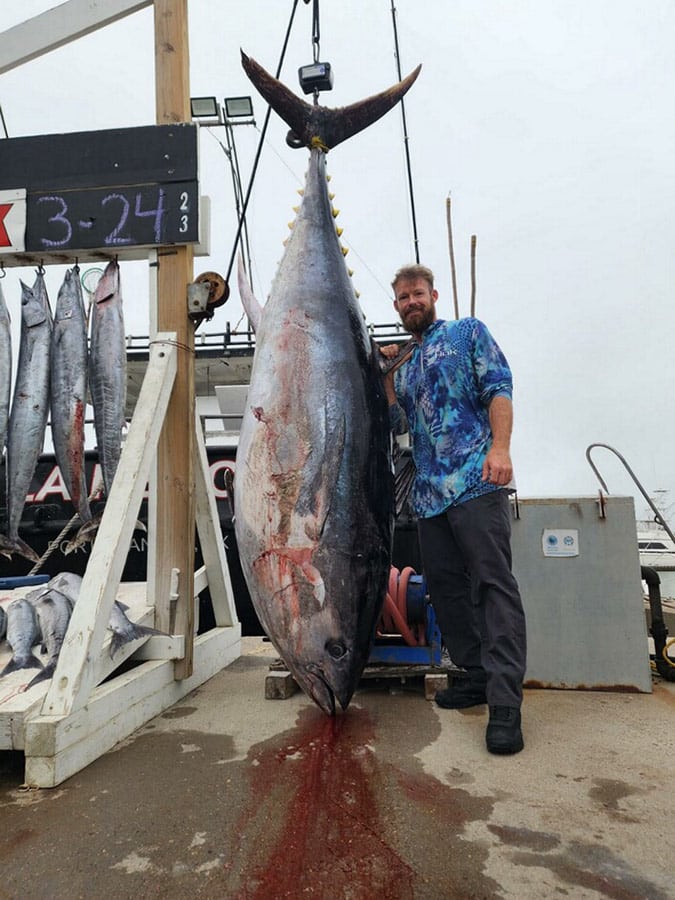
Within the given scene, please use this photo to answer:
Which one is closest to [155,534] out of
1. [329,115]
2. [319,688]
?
[319,688]

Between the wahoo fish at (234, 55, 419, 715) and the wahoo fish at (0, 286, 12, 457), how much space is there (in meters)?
1.13

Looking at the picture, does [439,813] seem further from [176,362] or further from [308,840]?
[176,362]

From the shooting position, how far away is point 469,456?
2420 millimetres

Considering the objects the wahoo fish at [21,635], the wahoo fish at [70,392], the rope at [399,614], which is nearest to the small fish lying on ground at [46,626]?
the wahoo fish at [21,635]

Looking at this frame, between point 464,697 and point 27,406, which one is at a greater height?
point 27,406

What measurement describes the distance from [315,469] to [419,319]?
108 centimetres

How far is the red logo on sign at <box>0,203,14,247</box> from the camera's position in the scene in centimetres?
276

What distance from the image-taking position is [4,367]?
2.62 m

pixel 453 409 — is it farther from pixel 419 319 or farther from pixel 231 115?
pixel 231 115

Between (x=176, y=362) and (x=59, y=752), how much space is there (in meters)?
1.64

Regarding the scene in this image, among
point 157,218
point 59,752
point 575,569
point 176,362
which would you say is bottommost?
point 59,752

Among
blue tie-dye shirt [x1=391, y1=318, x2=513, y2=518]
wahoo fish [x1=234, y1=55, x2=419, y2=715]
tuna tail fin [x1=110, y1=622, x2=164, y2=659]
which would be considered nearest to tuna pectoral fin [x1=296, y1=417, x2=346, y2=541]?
wahoo fish [x1=234, y1=55, x2=419, y2=715]

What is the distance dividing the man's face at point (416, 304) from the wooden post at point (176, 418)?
1.02 metres

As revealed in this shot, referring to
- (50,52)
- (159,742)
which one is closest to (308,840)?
(159,742)
